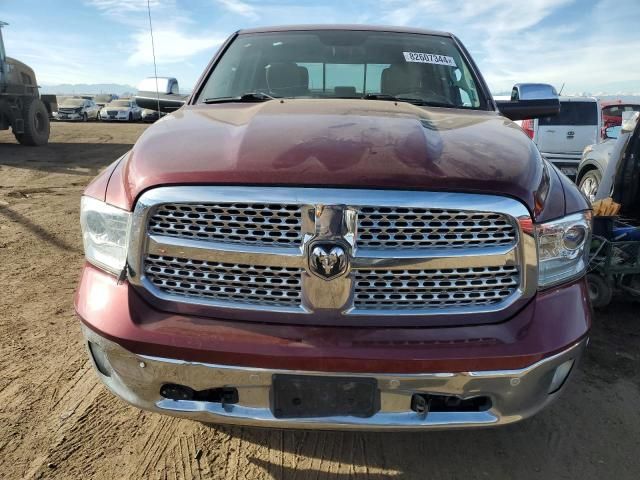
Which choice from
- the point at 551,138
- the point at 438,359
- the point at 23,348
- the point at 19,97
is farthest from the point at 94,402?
the point at 19,97

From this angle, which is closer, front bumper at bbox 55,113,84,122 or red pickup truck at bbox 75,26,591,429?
red pickup truck at bbox 75,26,591,429

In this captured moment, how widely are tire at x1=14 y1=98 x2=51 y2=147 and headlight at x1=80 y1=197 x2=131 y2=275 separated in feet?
49.5

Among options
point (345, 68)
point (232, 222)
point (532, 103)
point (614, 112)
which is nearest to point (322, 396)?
point (232, 222)

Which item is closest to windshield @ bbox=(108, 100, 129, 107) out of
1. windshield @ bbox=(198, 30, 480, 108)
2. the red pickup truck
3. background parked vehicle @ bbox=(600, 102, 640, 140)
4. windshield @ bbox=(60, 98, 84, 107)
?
windshield @ bbox=(60, 98, 84, 107)

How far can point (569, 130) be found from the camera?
11.3 metres

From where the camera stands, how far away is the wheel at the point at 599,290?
378cm

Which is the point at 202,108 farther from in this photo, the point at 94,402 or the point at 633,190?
the point at 633,190

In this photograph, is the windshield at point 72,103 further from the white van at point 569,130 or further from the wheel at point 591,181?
the wheel at point 591,181

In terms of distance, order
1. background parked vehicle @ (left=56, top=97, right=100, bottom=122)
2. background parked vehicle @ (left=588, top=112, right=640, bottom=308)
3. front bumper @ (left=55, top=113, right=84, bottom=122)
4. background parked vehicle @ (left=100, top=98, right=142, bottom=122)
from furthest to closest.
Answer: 1. background parked vehicle @ (left=100, top=98, right=142, bottom=122)
2. front bumper @ (left=55, top=113, right=84, bottom=122)
3. background parked vehicle @ (left=56, top=97, right=100, bottom=122)
4. background parked vehicle @ (left=588, top=112, right=640, bottom=308)

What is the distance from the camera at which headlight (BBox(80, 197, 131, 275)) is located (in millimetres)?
1902

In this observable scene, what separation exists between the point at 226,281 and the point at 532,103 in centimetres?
257

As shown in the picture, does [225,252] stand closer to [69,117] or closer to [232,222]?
[232,222]

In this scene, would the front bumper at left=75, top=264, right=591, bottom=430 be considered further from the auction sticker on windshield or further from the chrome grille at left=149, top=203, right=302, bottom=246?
the auction sticker on windshield

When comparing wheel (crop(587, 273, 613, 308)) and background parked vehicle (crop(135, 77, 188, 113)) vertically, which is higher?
background parked vehicle (crop(135, 77, 188, 113))
